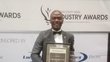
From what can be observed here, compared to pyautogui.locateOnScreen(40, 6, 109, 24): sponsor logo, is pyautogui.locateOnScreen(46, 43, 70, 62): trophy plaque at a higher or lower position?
lower

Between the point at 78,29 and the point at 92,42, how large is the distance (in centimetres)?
26

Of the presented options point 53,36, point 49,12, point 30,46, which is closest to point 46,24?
point 49,12

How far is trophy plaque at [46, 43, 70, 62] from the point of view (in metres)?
2.05

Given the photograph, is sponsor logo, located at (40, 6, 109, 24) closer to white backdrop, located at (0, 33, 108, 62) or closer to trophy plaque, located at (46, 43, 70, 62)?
white backdrop, located at (0, 33, 108, 62)

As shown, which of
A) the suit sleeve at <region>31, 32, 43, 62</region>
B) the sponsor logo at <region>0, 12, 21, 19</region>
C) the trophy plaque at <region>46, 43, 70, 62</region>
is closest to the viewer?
the trophy plaque at <region>46, 43, 70, 62</region>

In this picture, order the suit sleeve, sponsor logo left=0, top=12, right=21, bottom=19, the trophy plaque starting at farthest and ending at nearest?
1. sponsor logo left=0, top=12, right=21, bottom=19
2. the suit sleeve
3. the trophy plaque

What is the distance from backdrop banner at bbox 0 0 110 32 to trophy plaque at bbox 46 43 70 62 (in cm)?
150

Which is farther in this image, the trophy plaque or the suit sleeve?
the suit sleeve

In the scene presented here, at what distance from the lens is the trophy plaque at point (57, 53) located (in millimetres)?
2049

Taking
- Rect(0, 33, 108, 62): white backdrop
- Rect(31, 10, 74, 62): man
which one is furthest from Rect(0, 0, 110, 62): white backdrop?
Rect(31, 10, 74, 62): man

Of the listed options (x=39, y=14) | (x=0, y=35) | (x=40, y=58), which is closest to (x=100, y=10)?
(x=39, y=14)

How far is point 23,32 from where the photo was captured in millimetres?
3572

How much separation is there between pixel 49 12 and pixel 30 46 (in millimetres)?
512

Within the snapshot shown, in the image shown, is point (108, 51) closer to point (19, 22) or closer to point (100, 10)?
point (100, 10)
